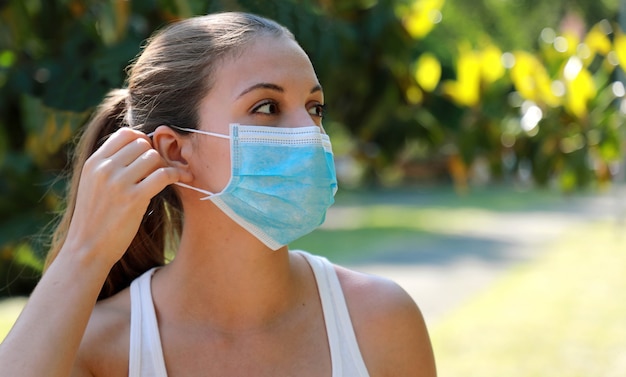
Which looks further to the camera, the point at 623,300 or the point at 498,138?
the point at 623,300

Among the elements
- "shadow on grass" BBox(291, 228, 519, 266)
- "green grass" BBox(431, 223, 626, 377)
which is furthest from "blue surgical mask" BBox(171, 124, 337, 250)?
"shadow on grass" BBox(291, 228, 519, 266)

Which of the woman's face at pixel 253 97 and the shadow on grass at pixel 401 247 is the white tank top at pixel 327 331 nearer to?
the woman's face at pixel 253 97

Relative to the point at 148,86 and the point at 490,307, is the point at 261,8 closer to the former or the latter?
the point at 148,86

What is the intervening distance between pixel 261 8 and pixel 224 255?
25.9 inches

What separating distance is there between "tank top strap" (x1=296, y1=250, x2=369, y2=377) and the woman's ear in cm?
43

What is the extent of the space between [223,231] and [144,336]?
299mm

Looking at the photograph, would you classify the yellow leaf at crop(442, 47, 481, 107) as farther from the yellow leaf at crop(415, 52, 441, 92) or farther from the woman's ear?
the woman's ear

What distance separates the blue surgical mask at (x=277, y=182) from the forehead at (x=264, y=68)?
0.10 meters

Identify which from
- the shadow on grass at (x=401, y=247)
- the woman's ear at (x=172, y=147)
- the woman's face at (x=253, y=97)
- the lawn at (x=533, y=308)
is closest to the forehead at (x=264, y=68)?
the woman's face at (x=253, y=97)

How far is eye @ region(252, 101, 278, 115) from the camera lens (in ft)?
6.82

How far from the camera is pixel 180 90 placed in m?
2.15

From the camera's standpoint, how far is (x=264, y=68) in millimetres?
2084

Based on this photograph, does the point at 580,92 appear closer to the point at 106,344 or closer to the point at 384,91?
the point at 384,91

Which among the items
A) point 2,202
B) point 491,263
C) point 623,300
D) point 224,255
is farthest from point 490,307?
point 224,255
